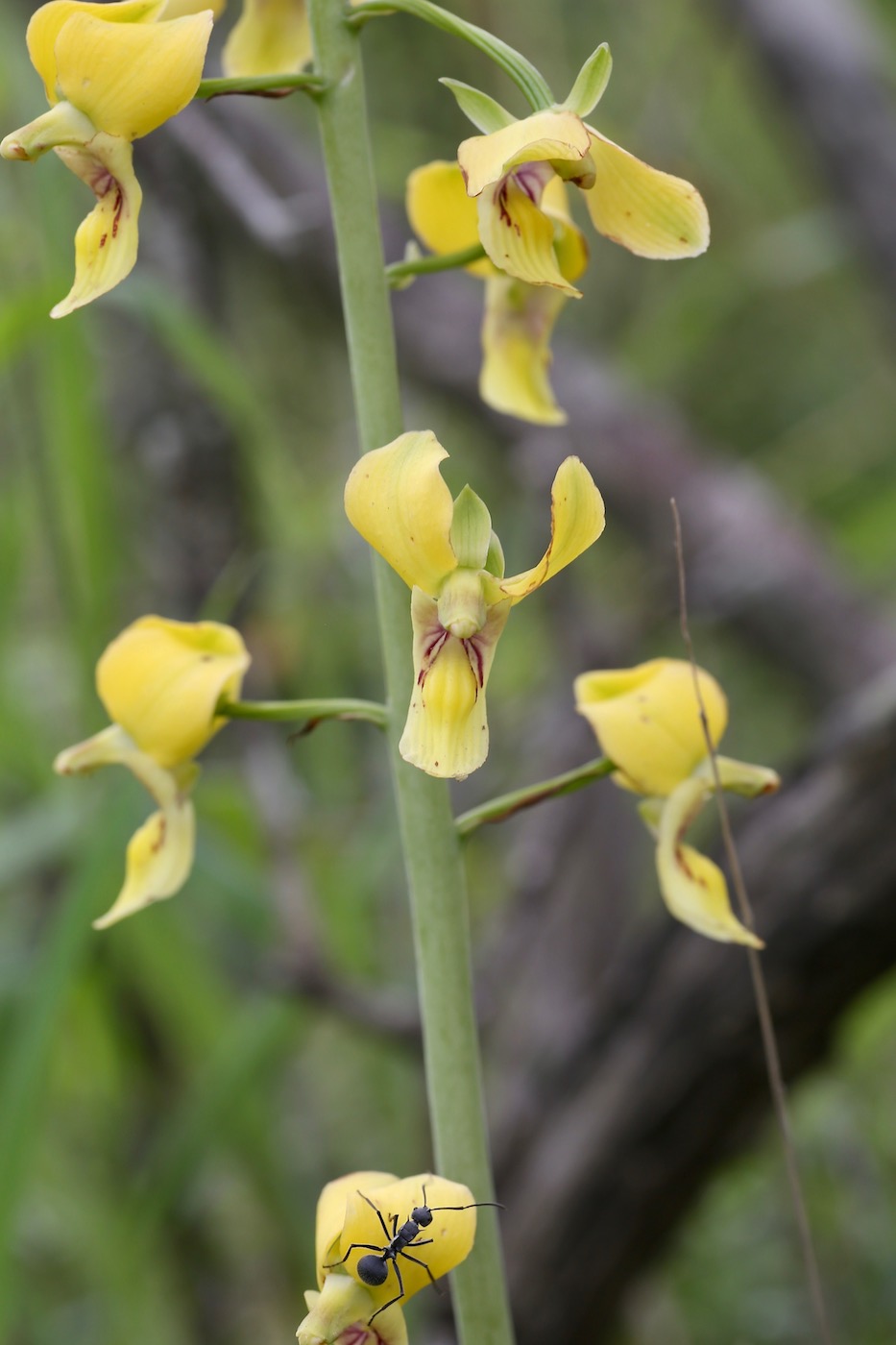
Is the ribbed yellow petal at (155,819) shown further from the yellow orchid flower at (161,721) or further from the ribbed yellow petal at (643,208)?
the ribbed yellow petal at (643,208)

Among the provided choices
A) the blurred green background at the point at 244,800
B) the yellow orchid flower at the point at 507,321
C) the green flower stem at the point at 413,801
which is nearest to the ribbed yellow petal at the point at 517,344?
the yellow orchid flower at the point at 507,321

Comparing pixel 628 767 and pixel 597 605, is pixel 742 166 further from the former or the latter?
pixel 628 767

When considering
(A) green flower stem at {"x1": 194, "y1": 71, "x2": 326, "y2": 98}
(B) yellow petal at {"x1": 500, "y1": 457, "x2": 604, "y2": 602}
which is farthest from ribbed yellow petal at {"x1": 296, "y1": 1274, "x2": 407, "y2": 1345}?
(A) green flower stem at {"x1": 194, "y1": 71, "x2": 326, "y2": 98}

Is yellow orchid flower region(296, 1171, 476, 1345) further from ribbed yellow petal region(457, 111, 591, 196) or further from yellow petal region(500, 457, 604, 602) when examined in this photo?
ribbed yellow petal region(457, 111, 591, 196)

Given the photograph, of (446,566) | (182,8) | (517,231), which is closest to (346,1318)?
(446,566)

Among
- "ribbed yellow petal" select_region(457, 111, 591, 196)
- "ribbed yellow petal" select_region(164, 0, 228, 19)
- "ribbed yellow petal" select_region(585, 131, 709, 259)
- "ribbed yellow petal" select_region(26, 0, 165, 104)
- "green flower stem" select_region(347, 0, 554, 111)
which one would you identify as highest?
"ribbed yellow petal" select_region(164, 0, 228, 19)
